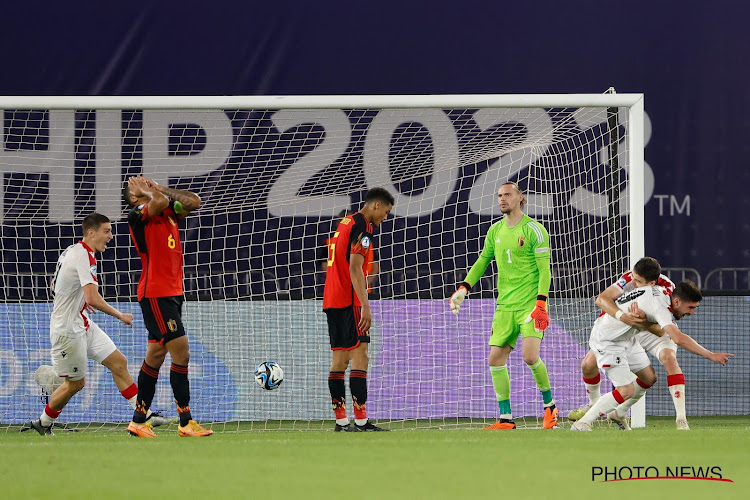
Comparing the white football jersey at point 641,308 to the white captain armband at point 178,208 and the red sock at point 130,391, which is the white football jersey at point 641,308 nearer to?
the white captain armband at point 178,208

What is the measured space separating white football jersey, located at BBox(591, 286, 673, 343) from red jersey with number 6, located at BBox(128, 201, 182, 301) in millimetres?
3067

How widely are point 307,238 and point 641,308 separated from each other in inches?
→ 170

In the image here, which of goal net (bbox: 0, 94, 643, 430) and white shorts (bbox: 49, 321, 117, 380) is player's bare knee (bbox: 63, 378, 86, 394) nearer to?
white shorts (bbox: 49, 321, 117, 380)

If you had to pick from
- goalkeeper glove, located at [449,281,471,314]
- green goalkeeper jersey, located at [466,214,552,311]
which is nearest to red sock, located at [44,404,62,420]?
goalkeeper glove, located at [449,281,471,314]

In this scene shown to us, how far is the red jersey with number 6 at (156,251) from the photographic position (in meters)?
6.72

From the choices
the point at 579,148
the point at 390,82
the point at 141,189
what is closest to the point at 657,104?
the point at 579,148

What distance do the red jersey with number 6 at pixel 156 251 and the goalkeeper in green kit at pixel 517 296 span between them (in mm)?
2189

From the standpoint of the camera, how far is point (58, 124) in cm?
1055

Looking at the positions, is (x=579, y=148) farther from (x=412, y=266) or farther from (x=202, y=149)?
(x=202, y=149)

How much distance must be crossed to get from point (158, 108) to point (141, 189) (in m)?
Answer: 1.61

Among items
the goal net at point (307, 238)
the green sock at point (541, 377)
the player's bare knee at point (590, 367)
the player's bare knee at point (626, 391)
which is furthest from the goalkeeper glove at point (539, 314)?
the goal net at point (307, 238)

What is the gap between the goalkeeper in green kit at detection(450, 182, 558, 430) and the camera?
778cm

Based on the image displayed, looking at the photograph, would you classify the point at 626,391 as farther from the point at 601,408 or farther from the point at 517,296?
the point at 517,296

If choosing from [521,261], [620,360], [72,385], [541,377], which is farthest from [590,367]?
[72,385]
